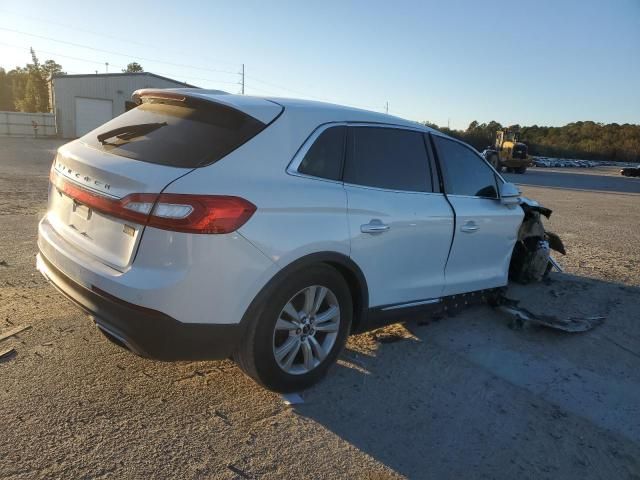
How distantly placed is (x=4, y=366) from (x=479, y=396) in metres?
3.16

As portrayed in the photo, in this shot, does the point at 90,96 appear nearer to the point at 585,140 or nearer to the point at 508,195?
the point at 508,195

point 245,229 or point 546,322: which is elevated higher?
point 245,229

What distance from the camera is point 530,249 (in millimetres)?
6121

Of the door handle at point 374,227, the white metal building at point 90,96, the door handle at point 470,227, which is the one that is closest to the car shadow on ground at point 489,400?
the door handle at point 470,227

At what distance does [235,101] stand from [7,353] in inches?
90.7

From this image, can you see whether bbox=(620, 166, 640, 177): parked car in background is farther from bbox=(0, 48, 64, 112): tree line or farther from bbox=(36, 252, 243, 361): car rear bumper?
bbox=(0, 48, 64, 112): tree line

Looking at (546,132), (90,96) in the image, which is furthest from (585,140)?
(90,96)

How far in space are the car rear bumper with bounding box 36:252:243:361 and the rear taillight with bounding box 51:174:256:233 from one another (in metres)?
0.46

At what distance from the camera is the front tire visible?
10.1 feet

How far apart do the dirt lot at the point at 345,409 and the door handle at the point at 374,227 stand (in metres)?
1.04

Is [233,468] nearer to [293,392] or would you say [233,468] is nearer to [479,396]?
[293,392]

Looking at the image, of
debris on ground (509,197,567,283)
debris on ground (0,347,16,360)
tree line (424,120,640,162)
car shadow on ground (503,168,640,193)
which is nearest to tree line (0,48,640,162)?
tree line (424,120,640,162)

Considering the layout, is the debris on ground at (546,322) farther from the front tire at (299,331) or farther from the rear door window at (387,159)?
the front tire at (299,331)

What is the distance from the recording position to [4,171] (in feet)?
49.1
